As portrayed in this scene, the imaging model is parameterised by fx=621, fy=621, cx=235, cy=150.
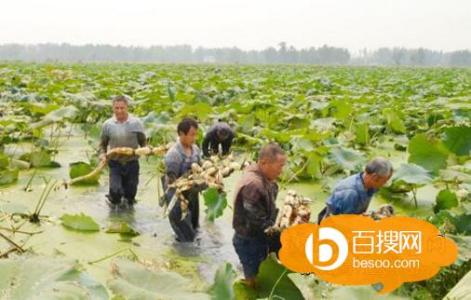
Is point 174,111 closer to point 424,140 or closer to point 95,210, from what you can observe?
point 95,210

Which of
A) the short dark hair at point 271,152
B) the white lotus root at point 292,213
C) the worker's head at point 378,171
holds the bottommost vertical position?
the white lotus root at point 292,213

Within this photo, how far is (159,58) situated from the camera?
402 ft

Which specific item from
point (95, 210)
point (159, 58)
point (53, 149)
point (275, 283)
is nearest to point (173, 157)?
point (95, 210)

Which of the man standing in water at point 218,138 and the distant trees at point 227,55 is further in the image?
the distant trees at point 227,55

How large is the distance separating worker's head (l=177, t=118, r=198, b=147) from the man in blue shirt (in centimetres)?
118

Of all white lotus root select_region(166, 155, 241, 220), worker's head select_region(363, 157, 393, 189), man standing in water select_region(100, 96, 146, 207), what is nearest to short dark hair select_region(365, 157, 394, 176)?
worker's head select_region(363, 157, 393, 189)

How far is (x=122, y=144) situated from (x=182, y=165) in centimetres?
104

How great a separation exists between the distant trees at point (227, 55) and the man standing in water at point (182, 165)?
287ft

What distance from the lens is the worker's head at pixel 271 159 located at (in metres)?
3.37

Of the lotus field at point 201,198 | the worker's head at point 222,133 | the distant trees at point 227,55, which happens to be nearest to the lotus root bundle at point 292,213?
the lotus field at point 201,198

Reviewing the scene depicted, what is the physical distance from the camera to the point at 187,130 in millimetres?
4328

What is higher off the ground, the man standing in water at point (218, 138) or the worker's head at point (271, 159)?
the worker's head at point (271, 159)

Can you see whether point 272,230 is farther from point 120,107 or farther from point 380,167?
point 120,107

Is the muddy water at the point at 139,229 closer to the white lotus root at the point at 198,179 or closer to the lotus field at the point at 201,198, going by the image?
the lotus field at the point at 201,198
